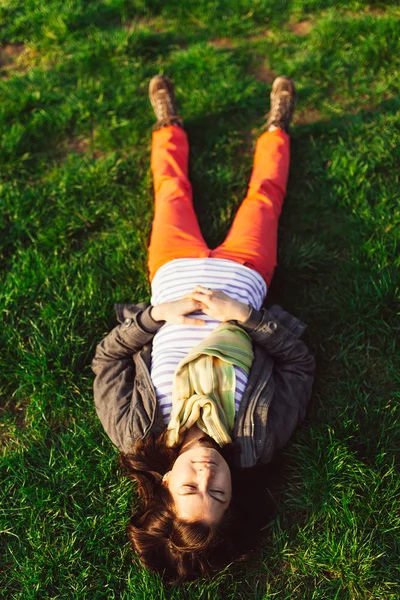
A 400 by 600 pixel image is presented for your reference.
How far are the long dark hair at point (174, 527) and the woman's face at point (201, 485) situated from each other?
0.20 ft

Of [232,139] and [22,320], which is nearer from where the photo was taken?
[22,320]

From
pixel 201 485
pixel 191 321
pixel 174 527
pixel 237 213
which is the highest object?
pixel 237 213

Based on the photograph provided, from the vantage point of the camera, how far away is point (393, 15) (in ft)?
14.6

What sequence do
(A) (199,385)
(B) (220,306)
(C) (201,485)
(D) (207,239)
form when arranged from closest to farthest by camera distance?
(C) (201,485)
(A) (199,385)
(B) (220,306)
(D) (207,239)

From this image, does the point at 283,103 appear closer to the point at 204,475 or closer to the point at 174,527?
the point at 204,475

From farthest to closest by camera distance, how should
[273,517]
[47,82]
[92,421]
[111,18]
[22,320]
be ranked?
[111,18]
[47,82]
[22,320]
[92,421]
[273,517]

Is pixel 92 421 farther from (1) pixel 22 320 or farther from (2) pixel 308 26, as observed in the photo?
(2) pixel 308 26

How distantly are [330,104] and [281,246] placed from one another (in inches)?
53.6

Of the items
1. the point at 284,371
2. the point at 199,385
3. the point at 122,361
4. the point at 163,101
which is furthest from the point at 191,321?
the point at 163,101

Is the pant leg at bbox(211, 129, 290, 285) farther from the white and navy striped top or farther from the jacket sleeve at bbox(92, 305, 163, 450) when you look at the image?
the jacket sleeve at bbox(92, 305, 163, 450)

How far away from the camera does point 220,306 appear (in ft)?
9.84

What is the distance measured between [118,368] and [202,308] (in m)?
0.62

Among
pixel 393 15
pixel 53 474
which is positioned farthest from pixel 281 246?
pixel 393 15

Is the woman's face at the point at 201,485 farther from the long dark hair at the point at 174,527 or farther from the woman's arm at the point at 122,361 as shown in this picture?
the woman's arm at the point at 122,361
